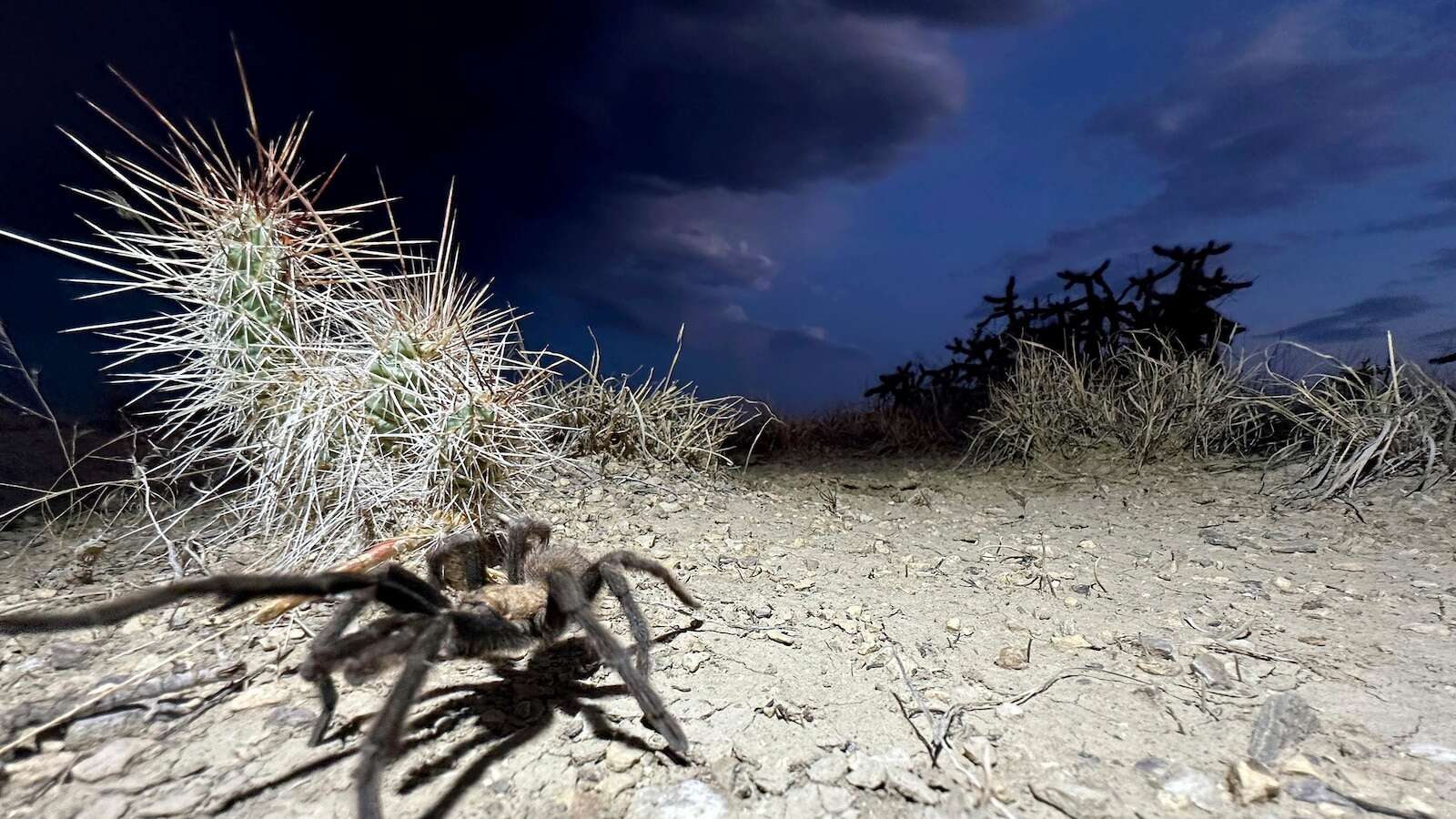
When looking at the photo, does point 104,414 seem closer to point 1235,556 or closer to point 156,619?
point 156,619

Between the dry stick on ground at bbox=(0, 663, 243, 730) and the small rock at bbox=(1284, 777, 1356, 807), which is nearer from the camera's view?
the small rock at bbox=(1284, 777, 1356, 807)

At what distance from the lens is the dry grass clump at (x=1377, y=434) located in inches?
123

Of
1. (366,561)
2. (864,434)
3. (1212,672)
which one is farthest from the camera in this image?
(864,434)

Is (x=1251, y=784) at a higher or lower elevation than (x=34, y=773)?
higher

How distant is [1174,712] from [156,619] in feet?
8.63

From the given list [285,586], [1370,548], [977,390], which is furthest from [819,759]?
[977,390]

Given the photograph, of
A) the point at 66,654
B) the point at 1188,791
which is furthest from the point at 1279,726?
the point at 66,654

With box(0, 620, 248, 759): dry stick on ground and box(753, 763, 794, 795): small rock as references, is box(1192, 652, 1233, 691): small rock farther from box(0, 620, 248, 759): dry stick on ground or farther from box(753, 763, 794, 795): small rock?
box(0, 620, 248, 759): dry stick on ground

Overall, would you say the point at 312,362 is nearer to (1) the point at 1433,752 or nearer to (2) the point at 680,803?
(2) the point at 680,803

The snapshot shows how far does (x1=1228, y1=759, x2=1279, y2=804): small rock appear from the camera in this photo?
3.85ft

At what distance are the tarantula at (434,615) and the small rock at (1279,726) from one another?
3.69 ft

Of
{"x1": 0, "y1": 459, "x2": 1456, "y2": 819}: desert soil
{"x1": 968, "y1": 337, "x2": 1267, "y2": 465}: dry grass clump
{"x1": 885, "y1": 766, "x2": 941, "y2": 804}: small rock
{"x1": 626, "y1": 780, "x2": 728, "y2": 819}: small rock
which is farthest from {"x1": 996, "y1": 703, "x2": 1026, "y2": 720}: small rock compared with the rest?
{"x1": 968, "y1": 337, "x2": 1267, "y2": 465}: dry grass clump

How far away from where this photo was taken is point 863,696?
60.8 inches

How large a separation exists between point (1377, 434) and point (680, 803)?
385cm
